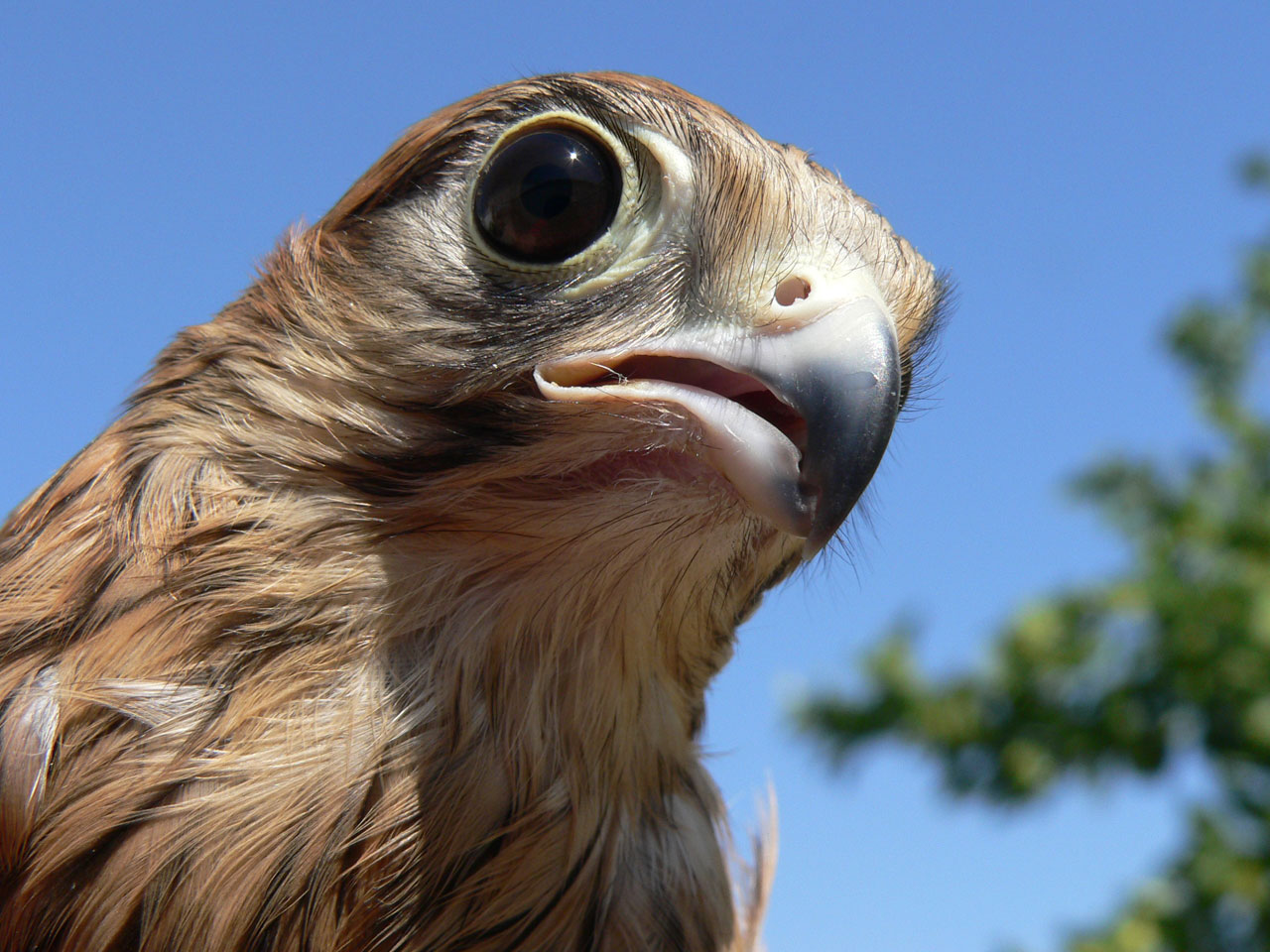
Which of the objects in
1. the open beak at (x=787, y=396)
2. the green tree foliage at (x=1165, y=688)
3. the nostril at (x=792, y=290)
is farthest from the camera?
the green tree foliage at (x=1165, y=688)

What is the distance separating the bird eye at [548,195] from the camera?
2094mm

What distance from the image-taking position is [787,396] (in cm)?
188

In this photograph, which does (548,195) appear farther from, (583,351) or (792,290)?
(792,290)

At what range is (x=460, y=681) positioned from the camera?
2.16 metres

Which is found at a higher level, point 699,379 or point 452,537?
point 699,379

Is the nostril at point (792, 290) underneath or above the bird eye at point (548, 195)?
underneath

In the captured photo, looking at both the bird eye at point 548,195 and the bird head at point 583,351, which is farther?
the bird eye at point 548,195

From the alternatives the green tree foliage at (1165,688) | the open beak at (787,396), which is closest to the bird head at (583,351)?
the open beak at (787,396)

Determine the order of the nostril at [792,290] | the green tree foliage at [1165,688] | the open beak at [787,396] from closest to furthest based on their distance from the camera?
the open beak at [787,396]
the nostril at [792,290]
the green tree foliage at [1165,688]

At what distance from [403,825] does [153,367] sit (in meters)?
1.14

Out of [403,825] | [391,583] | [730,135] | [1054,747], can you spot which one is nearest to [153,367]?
[391,583]

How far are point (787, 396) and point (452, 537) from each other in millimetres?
710

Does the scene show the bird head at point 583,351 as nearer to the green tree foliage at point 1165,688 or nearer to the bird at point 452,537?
the bird at point 452,537

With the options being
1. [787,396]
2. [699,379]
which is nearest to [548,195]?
[699,379]
